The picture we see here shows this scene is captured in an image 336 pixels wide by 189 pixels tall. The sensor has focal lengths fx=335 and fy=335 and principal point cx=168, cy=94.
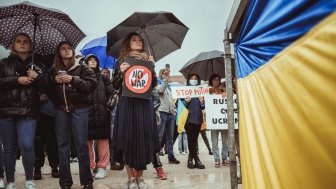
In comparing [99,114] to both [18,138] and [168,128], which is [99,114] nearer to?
[18,138]

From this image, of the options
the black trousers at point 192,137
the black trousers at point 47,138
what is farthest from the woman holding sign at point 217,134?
the black trousers at point 47,138

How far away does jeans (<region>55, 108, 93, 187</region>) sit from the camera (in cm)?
429

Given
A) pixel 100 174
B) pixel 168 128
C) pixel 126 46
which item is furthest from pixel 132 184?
pixel 168 128

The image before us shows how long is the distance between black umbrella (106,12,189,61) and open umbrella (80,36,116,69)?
5.98 ft

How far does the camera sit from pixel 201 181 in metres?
5.16

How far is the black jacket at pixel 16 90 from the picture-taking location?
4.25m

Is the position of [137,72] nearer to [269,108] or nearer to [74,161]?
[269,108]

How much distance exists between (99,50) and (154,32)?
2.21 m

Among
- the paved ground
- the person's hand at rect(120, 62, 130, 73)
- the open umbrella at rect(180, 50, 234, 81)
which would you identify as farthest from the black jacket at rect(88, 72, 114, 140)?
the open umbrella at rect(180, 50, 234, 81)

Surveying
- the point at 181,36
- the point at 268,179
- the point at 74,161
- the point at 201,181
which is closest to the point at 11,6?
the point at 181,36

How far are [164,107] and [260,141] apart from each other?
5.97 m

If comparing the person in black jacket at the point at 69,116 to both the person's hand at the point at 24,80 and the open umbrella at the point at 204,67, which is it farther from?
the open umbrella at the point at 204,67

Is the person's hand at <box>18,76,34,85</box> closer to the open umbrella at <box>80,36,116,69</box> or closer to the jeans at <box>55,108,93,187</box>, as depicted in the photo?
the jeans at <box>55,108,93,187</box>

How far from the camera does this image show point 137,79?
4.29 metres
